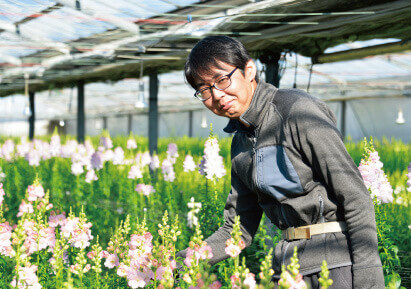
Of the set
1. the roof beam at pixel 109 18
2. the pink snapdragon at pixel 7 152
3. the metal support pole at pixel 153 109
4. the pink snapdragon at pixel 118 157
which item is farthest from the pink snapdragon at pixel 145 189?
the pink snapdragon at pixel 7 152

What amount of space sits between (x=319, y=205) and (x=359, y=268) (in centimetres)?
23

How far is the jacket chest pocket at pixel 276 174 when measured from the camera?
5.13 ft

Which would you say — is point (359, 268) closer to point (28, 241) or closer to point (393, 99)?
point (28, 241)

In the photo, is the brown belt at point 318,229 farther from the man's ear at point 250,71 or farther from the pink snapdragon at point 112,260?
the pink snapdragon at point 112,260

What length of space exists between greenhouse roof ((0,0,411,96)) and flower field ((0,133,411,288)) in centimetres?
118

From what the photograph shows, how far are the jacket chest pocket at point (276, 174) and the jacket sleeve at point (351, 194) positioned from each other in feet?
0.37

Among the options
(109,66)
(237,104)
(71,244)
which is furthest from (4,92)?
(237,104)

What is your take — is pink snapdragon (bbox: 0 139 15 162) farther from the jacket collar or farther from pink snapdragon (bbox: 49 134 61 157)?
the jacket collar

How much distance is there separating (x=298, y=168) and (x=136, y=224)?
4.24 ft

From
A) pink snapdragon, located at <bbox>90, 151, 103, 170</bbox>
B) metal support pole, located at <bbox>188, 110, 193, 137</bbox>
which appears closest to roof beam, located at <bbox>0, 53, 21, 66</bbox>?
pink snapdragon, located at <bbox>90, 151, 103, 170</bbox>

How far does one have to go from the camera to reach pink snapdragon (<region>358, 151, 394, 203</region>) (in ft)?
9.32

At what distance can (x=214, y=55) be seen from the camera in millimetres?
1593

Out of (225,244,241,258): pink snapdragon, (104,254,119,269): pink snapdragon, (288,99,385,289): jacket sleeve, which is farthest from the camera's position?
(104,254,119,269): pink snapdragon

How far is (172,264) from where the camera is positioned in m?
1.61
